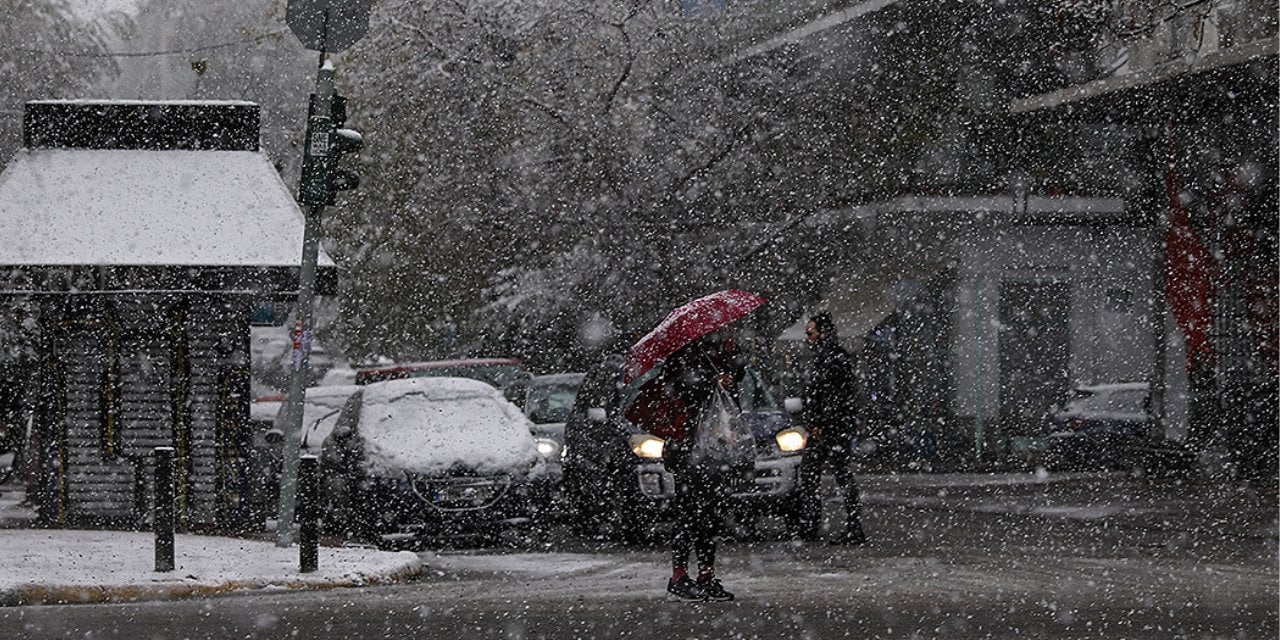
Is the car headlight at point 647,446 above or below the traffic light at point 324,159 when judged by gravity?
below

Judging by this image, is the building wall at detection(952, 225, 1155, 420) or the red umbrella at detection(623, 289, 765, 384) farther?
the building wall at detection(952, 225, 1155, 420)

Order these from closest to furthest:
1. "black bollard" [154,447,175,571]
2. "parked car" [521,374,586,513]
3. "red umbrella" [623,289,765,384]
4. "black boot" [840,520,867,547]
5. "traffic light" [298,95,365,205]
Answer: "red umbrella" [623,289,765,384] < "black bollard" [154,447,175,571] < "traffic light" [298,95,365,205] < "black boot" [840,520,867,547] < "parked car" [521,374,586,513]

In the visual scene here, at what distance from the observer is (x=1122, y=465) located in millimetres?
28219

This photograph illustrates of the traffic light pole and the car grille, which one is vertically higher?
the traffic light pole

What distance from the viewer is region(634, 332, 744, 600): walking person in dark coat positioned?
454 inches

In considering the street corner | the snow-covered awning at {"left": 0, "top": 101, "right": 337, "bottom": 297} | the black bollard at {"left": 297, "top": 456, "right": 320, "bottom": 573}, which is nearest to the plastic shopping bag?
the street corner

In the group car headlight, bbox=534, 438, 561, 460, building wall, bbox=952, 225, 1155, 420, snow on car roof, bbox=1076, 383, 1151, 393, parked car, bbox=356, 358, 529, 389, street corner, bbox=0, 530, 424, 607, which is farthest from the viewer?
building wall, bbox=952, 225, 1155, 420

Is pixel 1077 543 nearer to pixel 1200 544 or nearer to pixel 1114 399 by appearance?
pixel 1200 544

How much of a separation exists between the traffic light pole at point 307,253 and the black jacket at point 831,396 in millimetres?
3674

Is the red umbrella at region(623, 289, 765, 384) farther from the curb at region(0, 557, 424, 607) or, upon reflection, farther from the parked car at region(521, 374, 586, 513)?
the parked car at region(521, 374, 586, 513)

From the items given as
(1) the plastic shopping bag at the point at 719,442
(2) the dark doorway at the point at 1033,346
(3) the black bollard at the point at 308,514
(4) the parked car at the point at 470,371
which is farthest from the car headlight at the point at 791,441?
(2) the dark doorway at the point at 1033,346

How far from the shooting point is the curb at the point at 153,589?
1234cm

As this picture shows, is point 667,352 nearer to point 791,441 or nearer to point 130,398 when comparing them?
point 791,441

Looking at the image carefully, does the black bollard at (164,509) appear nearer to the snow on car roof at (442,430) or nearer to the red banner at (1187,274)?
the snow on car roof at (442,430)
